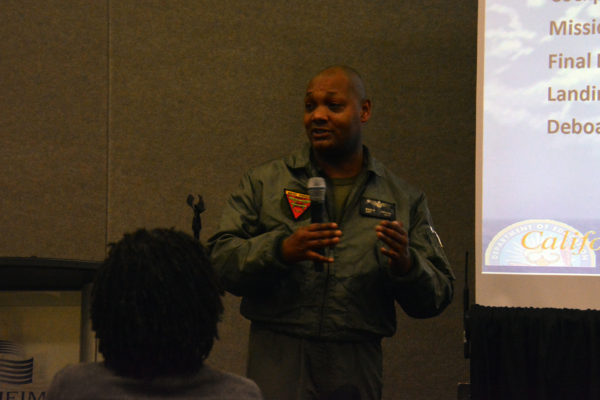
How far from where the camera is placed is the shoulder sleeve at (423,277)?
202 cm

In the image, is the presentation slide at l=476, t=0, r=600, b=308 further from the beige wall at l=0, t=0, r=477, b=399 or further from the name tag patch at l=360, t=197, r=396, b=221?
the beige wall at l=0, t=0, r=477, b=399

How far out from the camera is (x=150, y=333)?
3.45 ft

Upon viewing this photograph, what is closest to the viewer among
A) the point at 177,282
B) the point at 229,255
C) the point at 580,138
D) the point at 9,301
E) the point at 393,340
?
the point at 177,282

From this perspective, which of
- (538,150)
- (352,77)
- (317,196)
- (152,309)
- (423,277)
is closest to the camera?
(152,309)

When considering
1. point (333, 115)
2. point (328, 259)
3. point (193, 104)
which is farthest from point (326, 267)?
point (193, 104)

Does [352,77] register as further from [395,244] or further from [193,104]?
[193,104]

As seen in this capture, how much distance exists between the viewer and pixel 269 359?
207 cm

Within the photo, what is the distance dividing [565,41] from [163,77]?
5.98 feet

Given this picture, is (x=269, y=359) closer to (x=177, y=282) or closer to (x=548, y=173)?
(x=177, y=282)

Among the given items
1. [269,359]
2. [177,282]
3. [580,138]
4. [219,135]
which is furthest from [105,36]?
[177,282]

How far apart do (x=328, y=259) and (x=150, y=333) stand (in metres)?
0.89

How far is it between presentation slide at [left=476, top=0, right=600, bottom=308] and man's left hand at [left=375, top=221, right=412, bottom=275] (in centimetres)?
61

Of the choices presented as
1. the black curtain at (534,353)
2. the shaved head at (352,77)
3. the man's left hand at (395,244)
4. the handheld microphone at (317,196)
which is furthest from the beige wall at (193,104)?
the handheld microphone at (317,196)

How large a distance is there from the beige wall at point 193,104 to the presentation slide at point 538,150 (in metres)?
0.73
